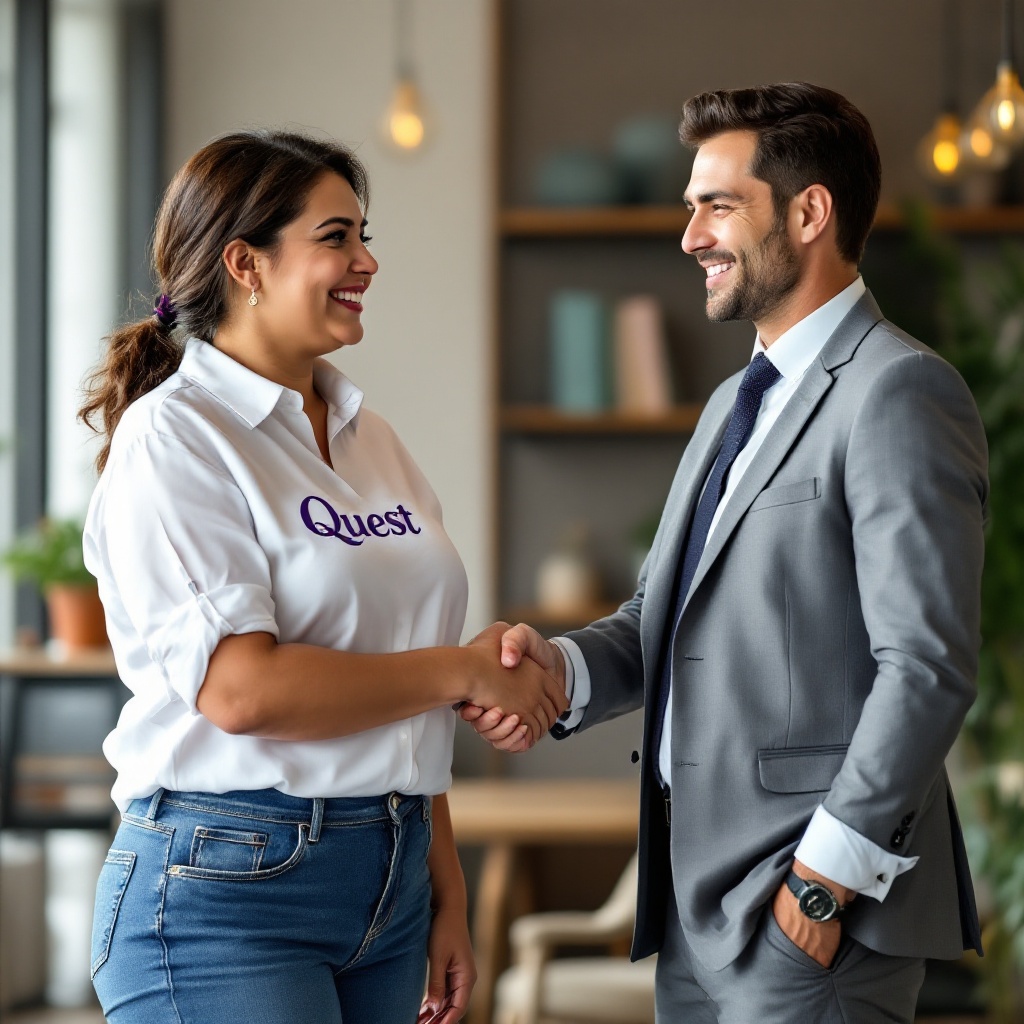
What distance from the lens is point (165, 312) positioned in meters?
1.75

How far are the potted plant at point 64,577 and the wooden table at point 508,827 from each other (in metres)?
1.14

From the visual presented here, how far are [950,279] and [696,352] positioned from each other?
812mm

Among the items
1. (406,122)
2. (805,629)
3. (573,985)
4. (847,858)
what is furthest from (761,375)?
(406,122)

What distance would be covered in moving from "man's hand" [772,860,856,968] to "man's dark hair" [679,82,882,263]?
81cm

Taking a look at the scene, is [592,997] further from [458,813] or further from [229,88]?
[229,88]

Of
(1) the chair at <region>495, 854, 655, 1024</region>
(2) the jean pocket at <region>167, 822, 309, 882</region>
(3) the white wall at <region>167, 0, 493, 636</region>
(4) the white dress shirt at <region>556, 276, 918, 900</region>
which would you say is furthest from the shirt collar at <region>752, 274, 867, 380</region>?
(3) the white wall at <region>167, 0, 493, 636</region>

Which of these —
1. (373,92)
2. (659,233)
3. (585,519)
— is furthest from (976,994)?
(373,92)

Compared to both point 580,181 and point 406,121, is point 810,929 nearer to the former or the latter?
point 406,121

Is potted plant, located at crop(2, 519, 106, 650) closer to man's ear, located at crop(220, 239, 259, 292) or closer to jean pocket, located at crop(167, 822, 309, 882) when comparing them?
man's ear, located at crop(220, 239, 259, 292)

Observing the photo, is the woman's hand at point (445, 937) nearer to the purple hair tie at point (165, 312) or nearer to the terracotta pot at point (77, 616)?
the purple hair tie at point (165, 312)

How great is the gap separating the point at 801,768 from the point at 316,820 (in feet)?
1.88

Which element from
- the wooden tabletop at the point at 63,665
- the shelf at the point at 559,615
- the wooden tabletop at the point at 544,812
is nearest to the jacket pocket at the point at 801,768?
the wooden tabletop at the point at 544,812

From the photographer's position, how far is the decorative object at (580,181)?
430 centimetres

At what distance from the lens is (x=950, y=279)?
4.01m
